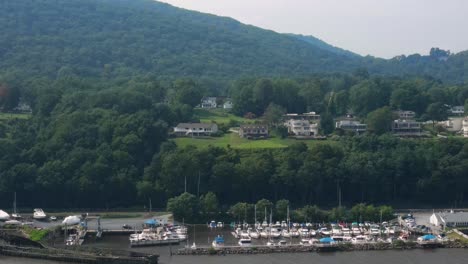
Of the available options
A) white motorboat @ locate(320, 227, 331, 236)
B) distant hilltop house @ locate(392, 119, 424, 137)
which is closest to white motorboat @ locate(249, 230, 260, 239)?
white motorboat @ locate(320, 227, 331, 236)

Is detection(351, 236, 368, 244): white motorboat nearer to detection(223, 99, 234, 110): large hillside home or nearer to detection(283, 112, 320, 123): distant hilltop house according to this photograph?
detection(283, 112, 320, 123): distant hilltop house

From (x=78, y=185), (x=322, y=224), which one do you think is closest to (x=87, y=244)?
(x=78, y=185)

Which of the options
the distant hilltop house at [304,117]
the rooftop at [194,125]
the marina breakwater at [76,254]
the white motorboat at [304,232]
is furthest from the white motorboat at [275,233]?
the distant hilltop house at [304,117]

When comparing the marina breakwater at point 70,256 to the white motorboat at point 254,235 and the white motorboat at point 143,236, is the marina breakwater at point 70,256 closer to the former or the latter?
the white motorboat at point 143,236

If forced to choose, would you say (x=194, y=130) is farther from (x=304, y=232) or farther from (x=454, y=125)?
(x=304, y=232)

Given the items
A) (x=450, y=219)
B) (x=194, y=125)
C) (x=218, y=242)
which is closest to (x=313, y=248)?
(x=218, y=242)

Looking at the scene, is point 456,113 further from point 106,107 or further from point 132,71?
point 132,71
